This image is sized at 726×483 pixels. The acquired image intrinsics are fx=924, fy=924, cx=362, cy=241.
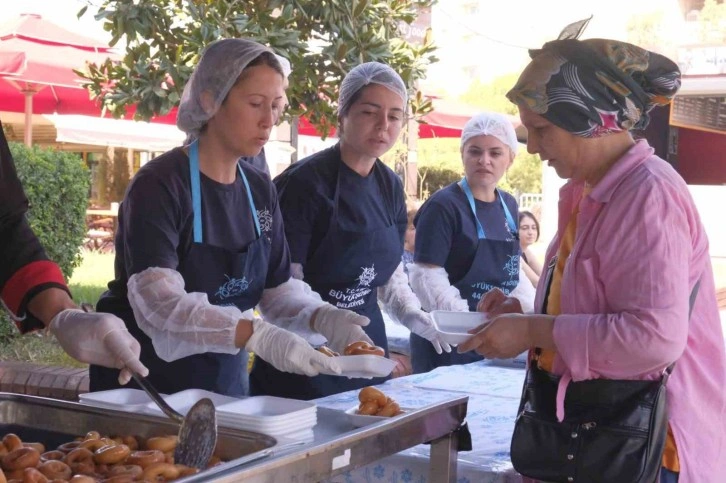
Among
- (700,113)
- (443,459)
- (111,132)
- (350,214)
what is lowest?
(443,459)

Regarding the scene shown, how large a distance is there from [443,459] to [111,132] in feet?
30.2

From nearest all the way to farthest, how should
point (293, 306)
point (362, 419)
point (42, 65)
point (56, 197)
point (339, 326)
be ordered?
point (362, 419)
point (339, 326)
point (293, 306)
point (56, 197)
point (42, 65)

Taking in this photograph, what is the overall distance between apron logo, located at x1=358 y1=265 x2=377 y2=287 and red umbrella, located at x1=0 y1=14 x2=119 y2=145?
3.48 meters

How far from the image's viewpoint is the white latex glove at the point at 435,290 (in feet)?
11.3

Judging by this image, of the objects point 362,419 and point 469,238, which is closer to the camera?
point 362,419

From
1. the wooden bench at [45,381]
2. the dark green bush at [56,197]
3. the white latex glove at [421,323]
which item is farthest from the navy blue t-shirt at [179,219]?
the dark green bush at [56,197]

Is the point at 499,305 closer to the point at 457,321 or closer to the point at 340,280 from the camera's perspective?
the point at 457,321

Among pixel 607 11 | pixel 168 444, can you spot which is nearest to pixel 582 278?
pixel 168 444

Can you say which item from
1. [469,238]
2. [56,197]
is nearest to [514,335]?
[469,238]

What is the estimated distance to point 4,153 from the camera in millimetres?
2016

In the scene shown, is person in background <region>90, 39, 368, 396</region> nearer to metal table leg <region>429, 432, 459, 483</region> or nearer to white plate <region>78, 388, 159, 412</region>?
white plate <region>78, 388, 159, 412</region>

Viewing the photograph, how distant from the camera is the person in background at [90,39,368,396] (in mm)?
2326

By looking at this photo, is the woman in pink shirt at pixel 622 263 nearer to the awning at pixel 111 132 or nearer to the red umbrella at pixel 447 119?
the red umbrella at pixel 447 119

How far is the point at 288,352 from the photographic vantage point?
2.10 m
